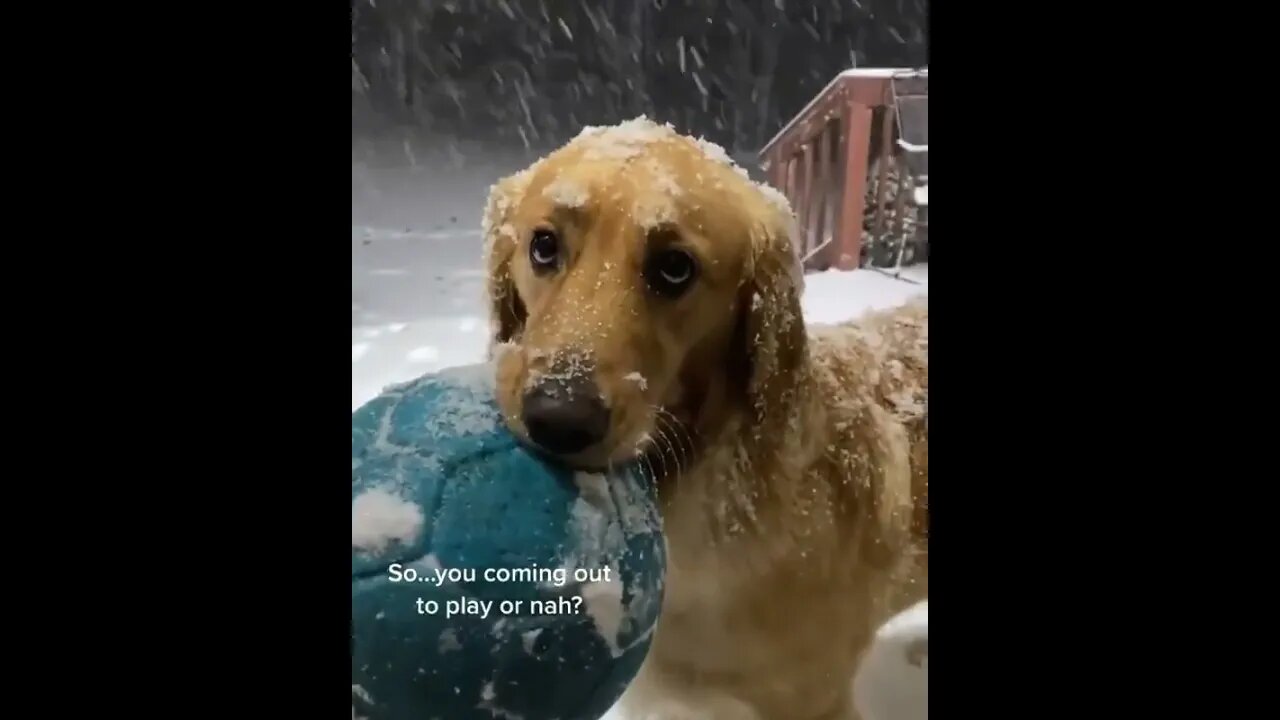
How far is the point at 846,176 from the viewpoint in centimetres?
96

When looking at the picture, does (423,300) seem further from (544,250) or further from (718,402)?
(718,402)

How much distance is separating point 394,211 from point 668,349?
29 cm

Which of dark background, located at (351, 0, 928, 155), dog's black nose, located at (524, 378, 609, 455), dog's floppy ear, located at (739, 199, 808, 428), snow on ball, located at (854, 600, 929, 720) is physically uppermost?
dark background, located at (351, 0, 928, 155)

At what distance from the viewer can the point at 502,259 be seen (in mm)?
910

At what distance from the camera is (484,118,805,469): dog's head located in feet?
2.69

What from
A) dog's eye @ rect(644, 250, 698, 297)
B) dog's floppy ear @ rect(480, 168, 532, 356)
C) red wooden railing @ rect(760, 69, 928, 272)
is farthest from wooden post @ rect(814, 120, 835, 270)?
dog's floppy ear @ rect(480, 168, 532, 356)

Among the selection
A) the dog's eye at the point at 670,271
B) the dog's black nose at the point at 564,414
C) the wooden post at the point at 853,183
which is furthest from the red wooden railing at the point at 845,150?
the dog's black nose at the point at 564,414

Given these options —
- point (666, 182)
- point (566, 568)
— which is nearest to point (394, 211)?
point (666, 182)

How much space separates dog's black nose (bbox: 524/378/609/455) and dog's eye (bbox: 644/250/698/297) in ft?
0.33

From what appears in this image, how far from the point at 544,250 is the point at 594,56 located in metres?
0.21

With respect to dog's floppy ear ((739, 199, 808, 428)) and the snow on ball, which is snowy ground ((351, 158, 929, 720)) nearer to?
dog's floppy ear ((739, 199, 808, 428))

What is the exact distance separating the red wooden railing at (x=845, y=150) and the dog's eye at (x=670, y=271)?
0.13m

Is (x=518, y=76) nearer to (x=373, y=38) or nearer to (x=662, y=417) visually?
(x=373, y=38)

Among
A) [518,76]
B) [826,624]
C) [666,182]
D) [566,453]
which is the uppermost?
[518,76]
